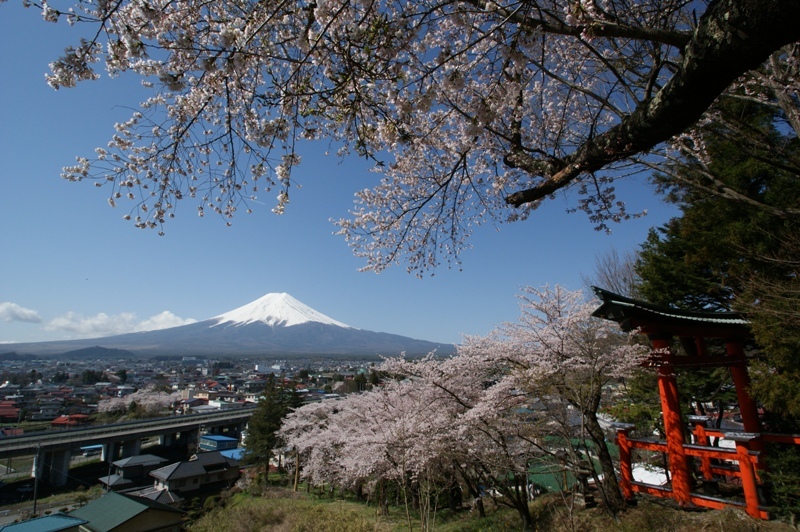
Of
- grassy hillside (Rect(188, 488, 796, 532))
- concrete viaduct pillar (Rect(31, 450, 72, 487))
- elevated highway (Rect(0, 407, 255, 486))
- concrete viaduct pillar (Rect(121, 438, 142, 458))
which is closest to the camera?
grassy hillside (Rect(188, 488, 796, 532))

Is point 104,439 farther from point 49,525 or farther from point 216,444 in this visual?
point 49,525

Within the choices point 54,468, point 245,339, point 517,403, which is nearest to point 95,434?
point 54,468

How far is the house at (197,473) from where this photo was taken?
59.8 feet

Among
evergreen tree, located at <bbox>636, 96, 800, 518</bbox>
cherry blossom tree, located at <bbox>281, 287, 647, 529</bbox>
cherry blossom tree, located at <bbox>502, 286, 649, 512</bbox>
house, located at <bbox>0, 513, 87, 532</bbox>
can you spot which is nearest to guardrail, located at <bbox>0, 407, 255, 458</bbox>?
house, located at <bbox>0, 513, 87, 532</bbox>

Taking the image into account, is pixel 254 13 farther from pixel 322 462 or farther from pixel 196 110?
pixel 322 462

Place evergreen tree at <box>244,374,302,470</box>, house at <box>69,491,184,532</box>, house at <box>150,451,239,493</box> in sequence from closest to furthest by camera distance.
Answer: house at <box>69,491,184,532</box>
evergreen tree at <box>244,374,302,470</box>
house at <box>150,451,239,493</box>

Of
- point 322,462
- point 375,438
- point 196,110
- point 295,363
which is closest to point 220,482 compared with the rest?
point 322,462

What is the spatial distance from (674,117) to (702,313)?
208 inches

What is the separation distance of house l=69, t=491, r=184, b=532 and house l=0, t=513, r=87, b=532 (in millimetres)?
747

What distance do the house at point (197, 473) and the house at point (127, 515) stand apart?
6.62 metres

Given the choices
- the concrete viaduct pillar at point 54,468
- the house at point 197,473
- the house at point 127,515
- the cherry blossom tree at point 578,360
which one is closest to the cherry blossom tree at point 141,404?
the concrete viaduct pillar at point 54,468

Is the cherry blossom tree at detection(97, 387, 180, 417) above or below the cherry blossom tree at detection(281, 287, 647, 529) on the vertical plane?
below

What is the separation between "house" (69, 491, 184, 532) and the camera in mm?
10766

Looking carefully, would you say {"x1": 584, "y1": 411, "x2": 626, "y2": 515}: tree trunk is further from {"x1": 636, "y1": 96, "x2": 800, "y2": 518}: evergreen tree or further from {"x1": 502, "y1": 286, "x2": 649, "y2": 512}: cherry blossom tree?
{"x1": 636, "y1": 96, "x2": 800, "y2": 518}: evergreen tree
